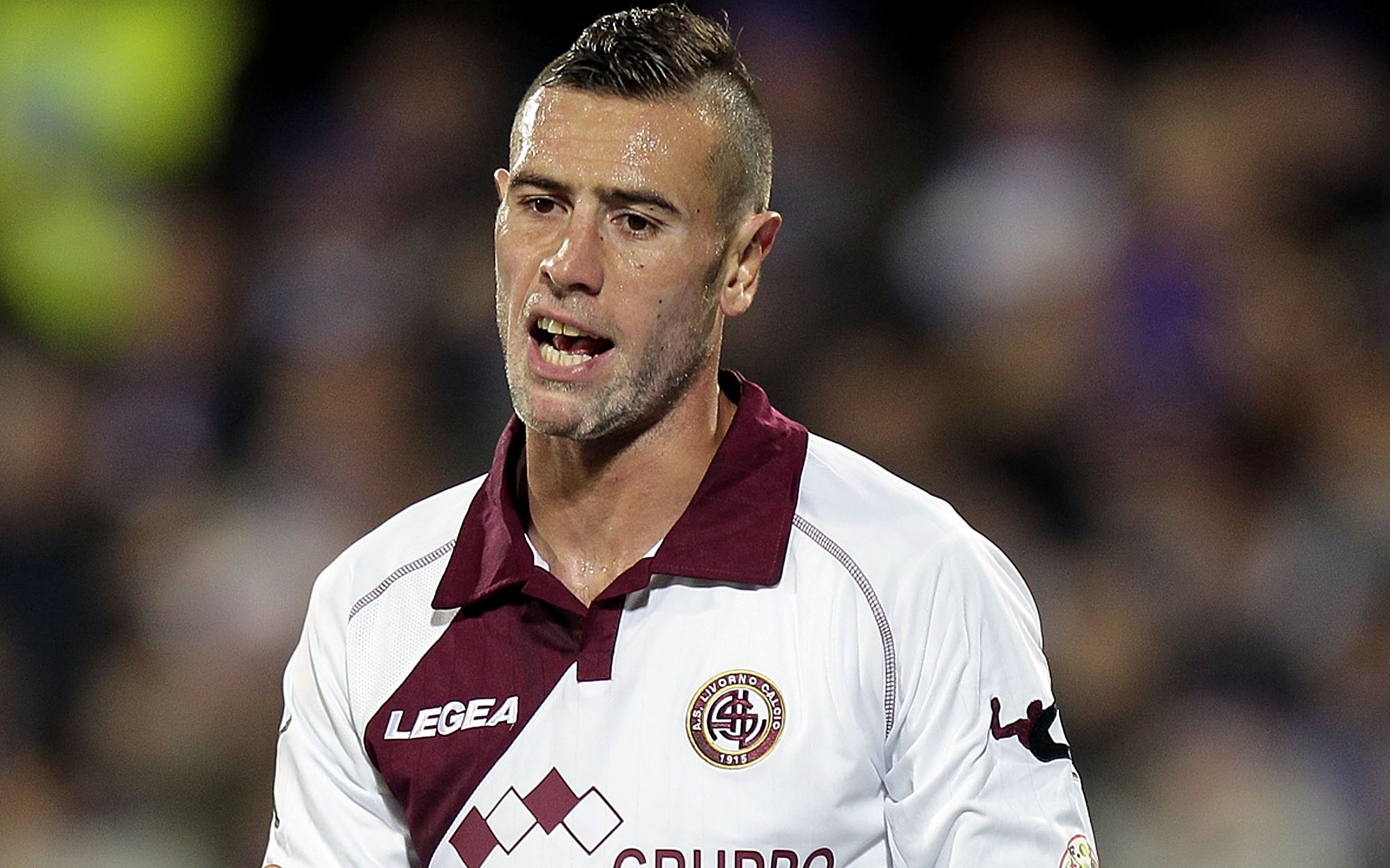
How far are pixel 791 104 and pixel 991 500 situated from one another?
113 centimetres

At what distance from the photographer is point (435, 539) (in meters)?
2.16

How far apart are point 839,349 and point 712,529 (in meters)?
2.13

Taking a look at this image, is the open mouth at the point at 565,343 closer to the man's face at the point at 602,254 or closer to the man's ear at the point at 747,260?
the man's face at the point at 602,254

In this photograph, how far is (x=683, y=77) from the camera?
2.02 m

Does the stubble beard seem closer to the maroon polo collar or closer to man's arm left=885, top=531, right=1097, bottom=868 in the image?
the maroon polo collar

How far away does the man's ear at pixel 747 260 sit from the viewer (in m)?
2.09

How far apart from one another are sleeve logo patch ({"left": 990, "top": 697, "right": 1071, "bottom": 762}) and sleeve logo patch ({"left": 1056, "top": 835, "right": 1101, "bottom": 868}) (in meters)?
0.09

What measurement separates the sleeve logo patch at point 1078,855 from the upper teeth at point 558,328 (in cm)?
79

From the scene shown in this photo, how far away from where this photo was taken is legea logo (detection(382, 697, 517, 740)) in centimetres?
197

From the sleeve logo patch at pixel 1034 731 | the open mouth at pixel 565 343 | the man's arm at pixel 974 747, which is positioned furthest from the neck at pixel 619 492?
the sleeve logo patch at pixel 1034 731

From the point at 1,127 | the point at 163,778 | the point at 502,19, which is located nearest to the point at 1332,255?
the point at 502,19

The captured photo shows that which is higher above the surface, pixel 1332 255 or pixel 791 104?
pixel 791 104

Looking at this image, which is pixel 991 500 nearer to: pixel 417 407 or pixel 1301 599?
pixel 1301 599

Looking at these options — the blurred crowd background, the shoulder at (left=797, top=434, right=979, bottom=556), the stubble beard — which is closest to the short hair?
the stubble beard
